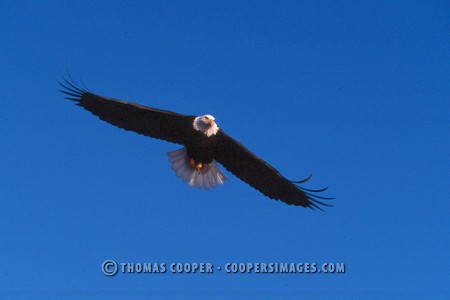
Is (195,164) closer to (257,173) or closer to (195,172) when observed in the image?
(195,172)

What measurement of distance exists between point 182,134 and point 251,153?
2.63ft

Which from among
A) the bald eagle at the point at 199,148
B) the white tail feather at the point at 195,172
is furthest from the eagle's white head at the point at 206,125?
the white tail feather at the point at 195,172

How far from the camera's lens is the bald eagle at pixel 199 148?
5.91 meters

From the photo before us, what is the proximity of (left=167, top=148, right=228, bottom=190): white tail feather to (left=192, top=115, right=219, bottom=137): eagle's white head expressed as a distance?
734 mm

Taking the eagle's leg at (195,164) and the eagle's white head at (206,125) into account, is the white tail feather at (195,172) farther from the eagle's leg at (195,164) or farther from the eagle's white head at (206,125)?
the eagle's white head at (206,125)

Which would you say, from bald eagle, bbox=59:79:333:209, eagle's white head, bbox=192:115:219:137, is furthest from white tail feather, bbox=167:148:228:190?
eagle's white head, bbox=192:115:219:137

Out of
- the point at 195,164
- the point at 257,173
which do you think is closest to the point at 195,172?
the point at 195,164

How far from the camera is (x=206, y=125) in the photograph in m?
5.98

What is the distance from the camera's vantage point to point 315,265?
5.40m

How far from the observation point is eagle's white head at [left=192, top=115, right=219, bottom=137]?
19.5 feet

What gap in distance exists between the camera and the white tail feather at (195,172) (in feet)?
22.1

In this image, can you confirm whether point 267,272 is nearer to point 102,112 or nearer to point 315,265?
point 315,265

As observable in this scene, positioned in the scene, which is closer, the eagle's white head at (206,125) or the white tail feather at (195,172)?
the eagle's white head at (206,125)

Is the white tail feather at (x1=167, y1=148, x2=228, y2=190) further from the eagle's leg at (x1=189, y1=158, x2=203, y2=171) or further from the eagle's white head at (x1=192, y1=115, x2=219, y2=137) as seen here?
the eagle's white head at (x1=192, y1=115, x2=219, y2=137)
